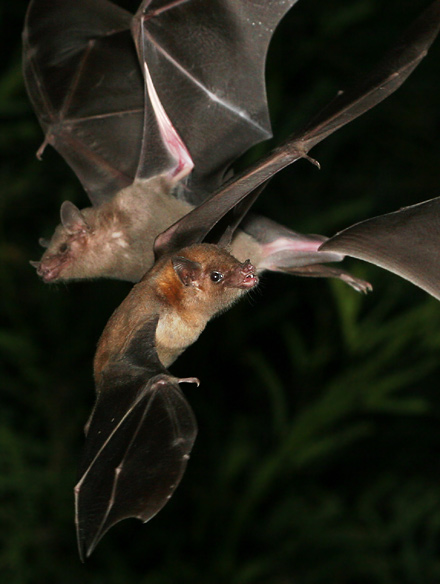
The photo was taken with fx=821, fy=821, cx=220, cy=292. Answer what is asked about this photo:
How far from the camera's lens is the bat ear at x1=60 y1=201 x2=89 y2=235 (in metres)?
2.24

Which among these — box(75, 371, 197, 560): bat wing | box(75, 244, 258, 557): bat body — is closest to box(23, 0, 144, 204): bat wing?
box(75, 244, 258, 557): bat body

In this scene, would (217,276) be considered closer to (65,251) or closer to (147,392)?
(147,392)

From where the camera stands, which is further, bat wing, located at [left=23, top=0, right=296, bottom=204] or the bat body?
bat wing, located at [left=23, top=0, right=296, bottom=204]

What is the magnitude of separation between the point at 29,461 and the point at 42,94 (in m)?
2.37

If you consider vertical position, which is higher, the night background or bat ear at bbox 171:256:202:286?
bat ear at bbox 171:256:202:286

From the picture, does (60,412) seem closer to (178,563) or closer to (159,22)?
(178,563)

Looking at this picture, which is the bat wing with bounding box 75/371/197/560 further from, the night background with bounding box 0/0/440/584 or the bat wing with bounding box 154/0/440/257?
the night background with bounding box 0/0/440/584

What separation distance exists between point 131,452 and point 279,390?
7.93 feet

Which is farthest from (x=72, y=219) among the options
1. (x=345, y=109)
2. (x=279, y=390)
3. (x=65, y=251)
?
(x=279, y=390)

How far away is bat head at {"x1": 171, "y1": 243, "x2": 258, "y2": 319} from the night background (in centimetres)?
186

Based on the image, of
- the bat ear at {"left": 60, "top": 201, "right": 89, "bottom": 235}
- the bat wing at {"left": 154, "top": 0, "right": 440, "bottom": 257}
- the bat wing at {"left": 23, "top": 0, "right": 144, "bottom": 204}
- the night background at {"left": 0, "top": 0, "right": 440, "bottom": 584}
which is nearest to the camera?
the bat wing at {"left": 154, "top": 0, "right": 440, "bottom": 257}

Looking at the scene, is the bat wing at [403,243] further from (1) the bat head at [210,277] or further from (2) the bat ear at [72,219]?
(2) the bat ear at [72,219]

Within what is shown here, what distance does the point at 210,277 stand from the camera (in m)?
1.78

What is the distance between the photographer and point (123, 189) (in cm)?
234
